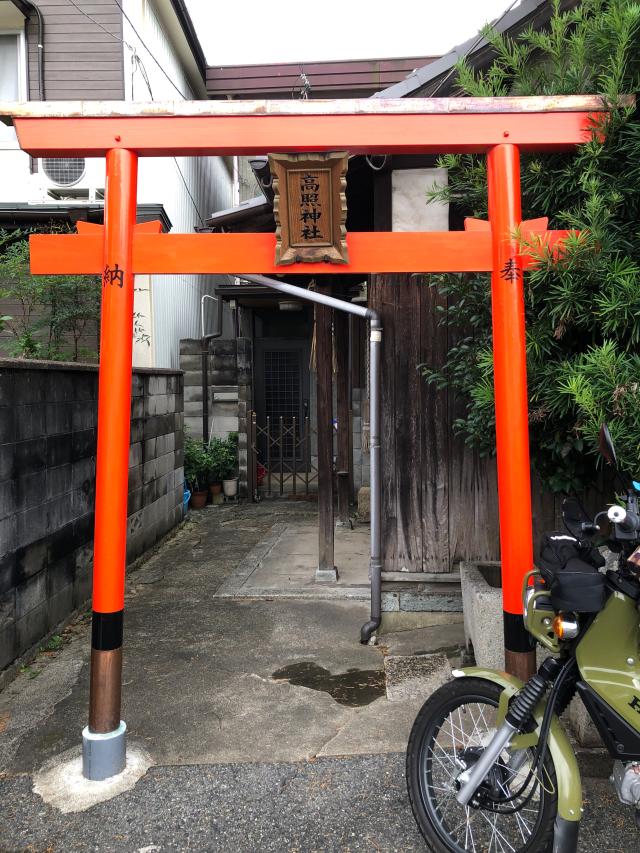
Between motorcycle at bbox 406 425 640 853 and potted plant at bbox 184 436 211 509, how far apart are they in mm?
9039

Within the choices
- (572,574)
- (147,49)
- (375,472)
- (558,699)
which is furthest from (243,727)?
(147,49)

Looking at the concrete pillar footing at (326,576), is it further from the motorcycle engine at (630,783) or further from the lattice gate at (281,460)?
the motorcycle engine at (630,783)

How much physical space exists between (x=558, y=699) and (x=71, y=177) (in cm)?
1049

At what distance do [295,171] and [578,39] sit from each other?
71.6 inches

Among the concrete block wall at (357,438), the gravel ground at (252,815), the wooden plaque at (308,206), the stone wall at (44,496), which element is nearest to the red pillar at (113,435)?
the gravel ground at (252,815)

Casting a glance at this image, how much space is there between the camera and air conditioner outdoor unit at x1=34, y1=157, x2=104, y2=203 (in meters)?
→ 10.4

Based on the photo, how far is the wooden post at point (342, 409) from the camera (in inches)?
366

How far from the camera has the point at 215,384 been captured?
1243cm

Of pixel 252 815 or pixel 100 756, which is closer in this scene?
pixel 252 815

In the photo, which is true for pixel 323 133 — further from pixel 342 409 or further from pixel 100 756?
pixel 342 409

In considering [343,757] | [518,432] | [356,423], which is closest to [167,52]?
[356,423]

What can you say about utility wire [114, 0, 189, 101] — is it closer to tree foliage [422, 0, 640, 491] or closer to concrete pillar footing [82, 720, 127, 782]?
tree foliage [422, 0, 640, 491]

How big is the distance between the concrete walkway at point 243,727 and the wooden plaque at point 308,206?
2.84m

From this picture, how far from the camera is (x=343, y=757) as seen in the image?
378 cm
